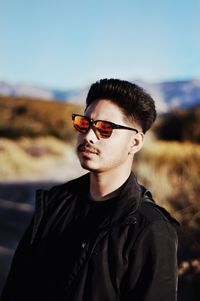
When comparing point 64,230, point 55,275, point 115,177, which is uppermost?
point 115,177

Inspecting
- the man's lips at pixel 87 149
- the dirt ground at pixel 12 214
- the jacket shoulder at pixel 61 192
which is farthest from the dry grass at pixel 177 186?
the man's lips at pixel 87 149

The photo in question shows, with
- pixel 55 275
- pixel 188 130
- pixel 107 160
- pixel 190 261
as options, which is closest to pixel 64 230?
pixel 55 275

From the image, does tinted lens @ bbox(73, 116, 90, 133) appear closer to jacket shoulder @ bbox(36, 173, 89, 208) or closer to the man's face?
the man's face

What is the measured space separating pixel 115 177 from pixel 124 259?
408 millimetres

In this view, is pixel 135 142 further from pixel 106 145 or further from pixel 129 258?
pixel 129 258

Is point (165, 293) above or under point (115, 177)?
under

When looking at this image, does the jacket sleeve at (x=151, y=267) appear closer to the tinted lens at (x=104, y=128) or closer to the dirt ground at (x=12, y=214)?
the tinted lens at (x=104, y=128)

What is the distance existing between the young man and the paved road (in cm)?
339

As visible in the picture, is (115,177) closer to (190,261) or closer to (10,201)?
(190,261)

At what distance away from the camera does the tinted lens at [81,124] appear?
2352 millimetres

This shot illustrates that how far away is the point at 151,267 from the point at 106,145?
544mm

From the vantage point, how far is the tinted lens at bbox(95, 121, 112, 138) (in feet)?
7.47

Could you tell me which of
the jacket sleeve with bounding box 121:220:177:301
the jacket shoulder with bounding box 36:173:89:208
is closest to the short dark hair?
the jacket shoulder with bounding box 36:173:89:208

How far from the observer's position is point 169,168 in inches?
577
